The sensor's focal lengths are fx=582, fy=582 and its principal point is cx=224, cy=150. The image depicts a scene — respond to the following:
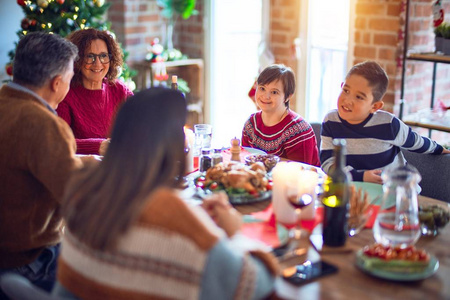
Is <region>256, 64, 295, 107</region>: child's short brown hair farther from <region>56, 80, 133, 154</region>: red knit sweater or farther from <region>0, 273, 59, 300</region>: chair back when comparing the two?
<region>0, 273, 59, 300</region>: chair back

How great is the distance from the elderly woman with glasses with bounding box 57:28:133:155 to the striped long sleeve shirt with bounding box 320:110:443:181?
111cm

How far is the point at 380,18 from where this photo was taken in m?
3.65

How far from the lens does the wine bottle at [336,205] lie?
158cm

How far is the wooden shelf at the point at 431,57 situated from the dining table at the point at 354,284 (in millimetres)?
1817

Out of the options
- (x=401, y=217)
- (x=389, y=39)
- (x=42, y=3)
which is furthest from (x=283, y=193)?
(x=42, y=3)

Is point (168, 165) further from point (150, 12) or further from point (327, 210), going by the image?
point (150, 12)

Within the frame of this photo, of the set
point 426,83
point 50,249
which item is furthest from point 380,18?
point 50,249

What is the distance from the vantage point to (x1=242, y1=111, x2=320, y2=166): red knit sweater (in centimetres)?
279

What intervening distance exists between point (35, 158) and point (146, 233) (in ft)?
2.25

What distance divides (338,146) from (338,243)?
28 centimetres

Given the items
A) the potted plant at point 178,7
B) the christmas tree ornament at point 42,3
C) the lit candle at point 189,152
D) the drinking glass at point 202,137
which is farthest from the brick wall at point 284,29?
the lit candle at point 189,152

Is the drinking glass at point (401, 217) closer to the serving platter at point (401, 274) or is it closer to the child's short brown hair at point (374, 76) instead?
the serving platter at point (401, 274)

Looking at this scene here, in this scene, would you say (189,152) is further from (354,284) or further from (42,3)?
(42,3)

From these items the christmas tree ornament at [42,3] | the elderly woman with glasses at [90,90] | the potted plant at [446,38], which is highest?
the christmas tree ornament at [42,3]
